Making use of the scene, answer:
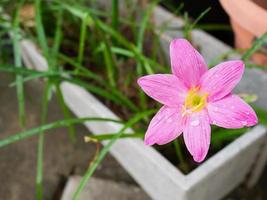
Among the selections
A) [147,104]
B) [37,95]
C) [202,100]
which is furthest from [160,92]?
[37,95]

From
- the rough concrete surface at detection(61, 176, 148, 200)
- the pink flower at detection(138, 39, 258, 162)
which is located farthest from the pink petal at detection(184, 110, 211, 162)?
the rough concrete surface at detection(61, 176, 148, 200)

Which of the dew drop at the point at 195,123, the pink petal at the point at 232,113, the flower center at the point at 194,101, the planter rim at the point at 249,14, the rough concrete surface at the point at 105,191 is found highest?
the planter rim at the point at 249,14

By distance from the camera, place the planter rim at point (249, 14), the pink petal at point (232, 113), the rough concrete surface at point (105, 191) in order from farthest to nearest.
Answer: the rough concrete surface at point (105, 191), the planter rim at point (249, 14), the pink petal at point (232, 113)

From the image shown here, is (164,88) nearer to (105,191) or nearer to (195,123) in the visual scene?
(195,123)

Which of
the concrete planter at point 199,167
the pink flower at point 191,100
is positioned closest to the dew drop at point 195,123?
the pink flower at point 191,100

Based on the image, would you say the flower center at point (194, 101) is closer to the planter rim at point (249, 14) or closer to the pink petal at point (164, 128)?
the pink petal at point (164, 128)

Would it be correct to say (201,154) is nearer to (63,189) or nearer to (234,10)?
(234,10)

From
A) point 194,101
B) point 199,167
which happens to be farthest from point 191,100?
Answer: point 199,167
